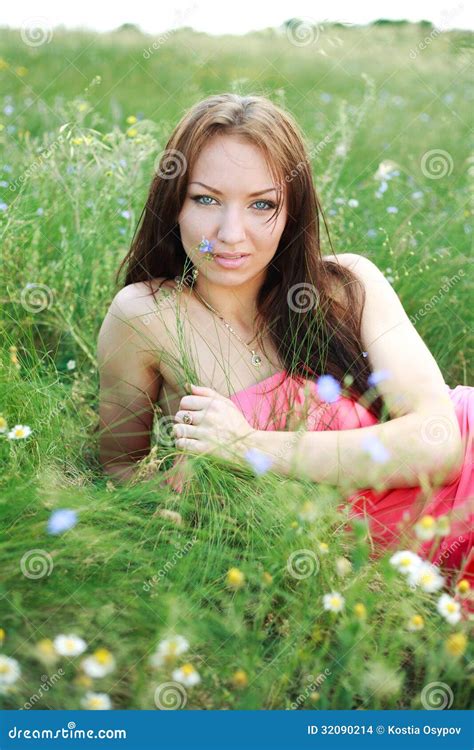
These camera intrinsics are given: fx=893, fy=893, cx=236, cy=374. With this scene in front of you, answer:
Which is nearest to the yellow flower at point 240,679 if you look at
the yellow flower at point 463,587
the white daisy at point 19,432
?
the yellow flower at point 463,587

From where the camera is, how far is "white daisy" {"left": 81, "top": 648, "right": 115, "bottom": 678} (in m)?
1.43

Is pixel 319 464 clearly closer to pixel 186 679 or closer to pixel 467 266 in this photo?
pixel 186 679

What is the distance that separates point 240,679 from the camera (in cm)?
144

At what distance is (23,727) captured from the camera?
1.48 meters

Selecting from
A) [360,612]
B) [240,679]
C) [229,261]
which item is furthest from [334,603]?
[229,261]

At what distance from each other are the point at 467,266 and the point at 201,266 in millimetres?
1306

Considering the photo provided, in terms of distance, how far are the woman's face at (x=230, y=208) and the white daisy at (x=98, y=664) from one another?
1.01 m

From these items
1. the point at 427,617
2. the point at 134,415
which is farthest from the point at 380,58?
the point at 427,617

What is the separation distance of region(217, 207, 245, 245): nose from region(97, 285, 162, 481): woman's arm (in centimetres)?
32

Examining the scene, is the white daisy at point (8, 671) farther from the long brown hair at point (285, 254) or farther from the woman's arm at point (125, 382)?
the long brown hair at point (285, 254)

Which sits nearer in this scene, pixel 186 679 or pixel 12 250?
pixel 186 679

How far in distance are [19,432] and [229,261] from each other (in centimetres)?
64

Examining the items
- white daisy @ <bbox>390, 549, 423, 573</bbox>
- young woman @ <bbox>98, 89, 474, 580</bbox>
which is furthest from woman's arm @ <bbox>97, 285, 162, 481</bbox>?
white daisy @ <bbox>390, 549, 423, 573</bbox>

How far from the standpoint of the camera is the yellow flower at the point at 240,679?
1.43 meters
